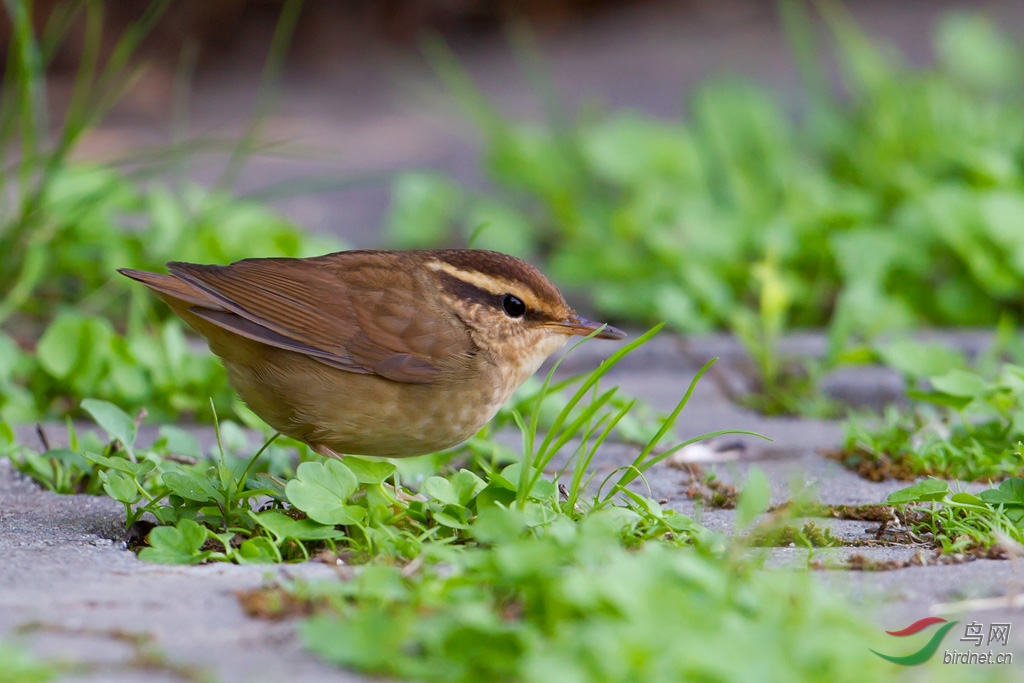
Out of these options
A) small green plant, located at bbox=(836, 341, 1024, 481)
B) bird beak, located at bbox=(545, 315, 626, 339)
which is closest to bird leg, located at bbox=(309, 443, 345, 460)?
bird beak, located at bbox=(545, 315, 626, 339)

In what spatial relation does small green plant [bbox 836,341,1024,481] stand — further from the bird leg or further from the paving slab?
the paving slab

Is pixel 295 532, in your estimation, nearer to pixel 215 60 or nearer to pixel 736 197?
pixel 736 197

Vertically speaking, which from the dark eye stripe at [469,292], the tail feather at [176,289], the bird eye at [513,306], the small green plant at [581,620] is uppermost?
the tail feather at [176,289]

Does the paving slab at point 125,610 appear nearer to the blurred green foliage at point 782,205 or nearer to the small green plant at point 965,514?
the small green plant at point 965,514

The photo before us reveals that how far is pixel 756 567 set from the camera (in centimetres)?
276

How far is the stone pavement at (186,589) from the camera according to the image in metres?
2.38

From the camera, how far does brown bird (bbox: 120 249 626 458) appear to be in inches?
144

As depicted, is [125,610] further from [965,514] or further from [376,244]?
[376,244]

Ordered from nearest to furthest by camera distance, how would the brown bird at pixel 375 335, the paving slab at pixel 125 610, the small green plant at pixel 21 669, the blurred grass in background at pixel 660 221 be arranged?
the small green plant at pixel 21 669, the paving slab at pixel 125 610, the brown bird at pixel 375 335, the blurred grass in background at pixel 660 221

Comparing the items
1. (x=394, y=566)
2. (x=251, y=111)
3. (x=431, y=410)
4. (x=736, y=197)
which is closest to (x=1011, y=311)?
(x=736, y=197)

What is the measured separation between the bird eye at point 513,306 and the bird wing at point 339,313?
0.19 meters

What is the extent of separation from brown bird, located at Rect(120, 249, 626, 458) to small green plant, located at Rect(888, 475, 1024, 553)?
1.21 metres

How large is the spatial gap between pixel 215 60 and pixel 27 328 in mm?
6577

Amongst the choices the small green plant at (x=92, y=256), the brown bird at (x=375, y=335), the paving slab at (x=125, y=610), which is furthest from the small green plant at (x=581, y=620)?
the small green plant at (x=92, y=256)
